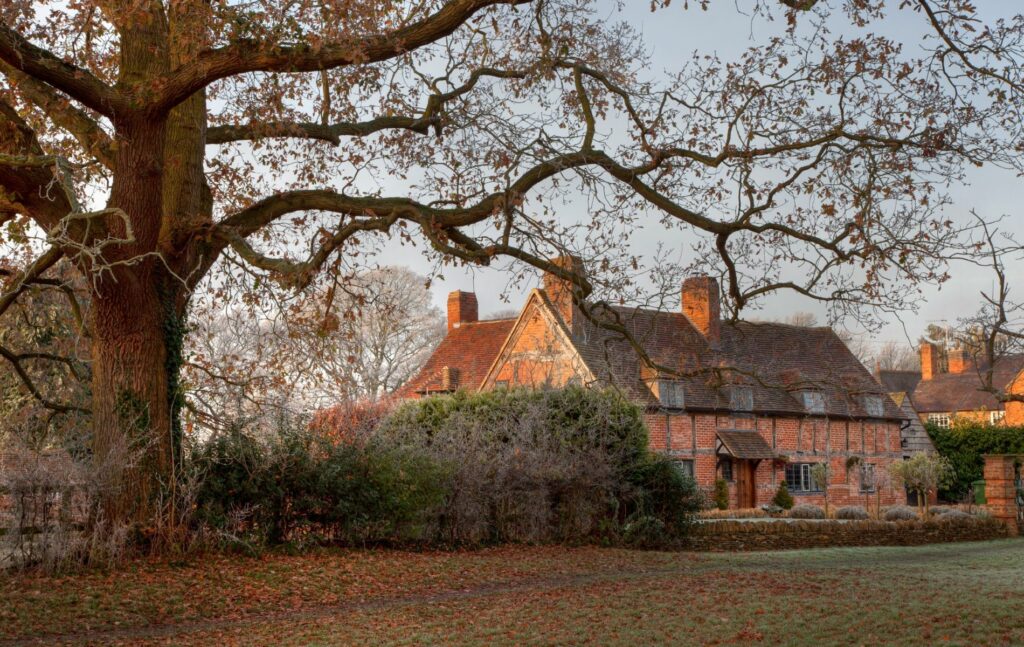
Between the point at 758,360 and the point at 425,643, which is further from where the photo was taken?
the point at 758,360

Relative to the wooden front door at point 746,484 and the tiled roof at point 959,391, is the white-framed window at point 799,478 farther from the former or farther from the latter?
the tiled roof at point 959,391

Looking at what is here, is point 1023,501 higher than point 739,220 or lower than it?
lower

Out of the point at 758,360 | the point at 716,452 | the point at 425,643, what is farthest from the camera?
the point at 758,360

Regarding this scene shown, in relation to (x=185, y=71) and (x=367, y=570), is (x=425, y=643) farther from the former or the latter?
(x=185, y=71)

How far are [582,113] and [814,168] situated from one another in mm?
3424

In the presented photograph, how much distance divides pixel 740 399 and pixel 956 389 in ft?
101

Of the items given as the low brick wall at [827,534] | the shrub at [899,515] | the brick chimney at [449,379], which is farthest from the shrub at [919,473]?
the brick chimney at [449,379]

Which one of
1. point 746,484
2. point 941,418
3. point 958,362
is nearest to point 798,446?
point 746,484

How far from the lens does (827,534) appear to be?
22891 millimetres

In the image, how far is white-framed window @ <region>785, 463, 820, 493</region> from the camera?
127ft

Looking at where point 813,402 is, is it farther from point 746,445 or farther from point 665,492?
point 665,492

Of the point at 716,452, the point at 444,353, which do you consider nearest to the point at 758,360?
the point at 716,452

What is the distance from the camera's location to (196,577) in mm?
12602

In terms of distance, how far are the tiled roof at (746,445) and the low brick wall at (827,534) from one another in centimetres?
1084
